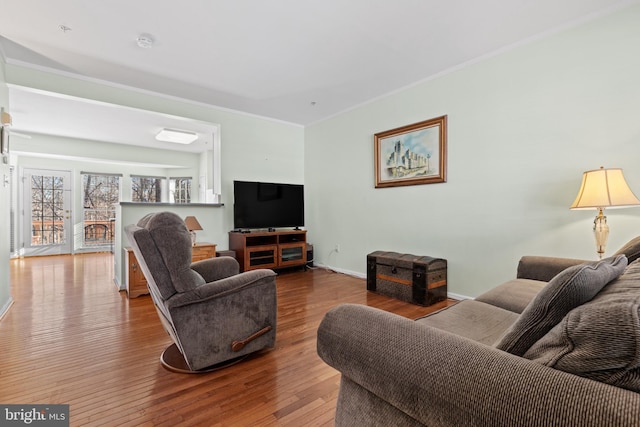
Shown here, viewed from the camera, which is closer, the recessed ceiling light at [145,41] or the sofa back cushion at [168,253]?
the sofa back cushion at [168,253]

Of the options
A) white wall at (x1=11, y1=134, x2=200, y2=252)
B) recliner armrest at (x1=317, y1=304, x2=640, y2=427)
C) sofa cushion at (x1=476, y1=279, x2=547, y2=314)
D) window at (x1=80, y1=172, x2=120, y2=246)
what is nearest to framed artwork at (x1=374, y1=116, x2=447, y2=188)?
sofa cushion at (x1=476, y1=279, x2=547, y2=314)

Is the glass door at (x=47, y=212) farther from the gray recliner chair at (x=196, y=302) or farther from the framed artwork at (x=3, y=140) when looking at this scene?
the gray recliner chair at (x=196, y=302)

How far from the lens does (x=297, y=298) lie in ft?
11.1

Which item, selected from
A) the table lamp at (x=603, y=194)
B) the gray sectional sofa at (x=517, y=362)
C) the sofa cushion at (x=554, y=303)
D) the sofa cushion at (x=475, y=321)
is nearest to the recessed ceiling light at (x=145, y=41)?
the gray sectional sofa at (x=517, y=362)

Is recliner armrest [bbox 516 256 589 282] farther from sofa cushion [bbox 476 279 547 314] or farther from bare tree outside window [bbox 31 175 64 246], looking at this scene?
bare tree outside window [bbox 31 175 64 246]

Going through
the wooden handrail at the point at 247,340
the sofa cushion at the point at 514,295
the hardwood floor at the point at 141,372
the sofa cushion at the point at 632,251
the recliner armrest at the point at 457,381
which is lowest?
the hardwood floor at the point at 141,372

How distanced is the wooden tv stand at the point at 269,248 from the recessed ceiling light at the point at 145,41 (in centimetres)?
249

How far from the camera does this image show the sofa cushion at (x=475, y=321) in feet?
4.48

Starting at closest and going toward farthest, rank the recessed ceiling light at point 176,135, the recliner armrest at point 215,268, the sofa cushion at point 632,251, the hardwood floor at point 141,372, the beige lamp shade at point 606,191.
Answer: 1. the sofa cushion at point 632,251
2. the hardwood floor at point 141,372
3. the beige lamp shade at point 606,191
4. the recliner armrest at point 215,268
5. the recessed ceiling light at point 176,135

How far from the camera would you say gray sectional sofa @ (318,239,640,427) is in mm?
A: 545

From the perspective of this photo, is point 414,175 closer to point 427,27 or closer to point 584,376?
point 427,27

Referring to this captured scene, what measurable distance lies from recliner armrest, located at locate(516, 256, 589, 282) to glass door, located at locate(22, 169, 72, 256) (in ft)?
29.4

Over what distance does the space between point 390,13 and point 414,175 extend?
184 centimetres

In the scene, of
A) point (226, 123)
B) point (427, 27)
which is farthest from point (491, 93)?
point (226, 123)
